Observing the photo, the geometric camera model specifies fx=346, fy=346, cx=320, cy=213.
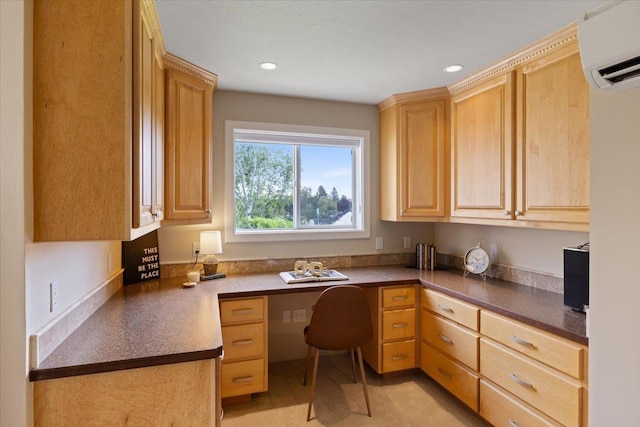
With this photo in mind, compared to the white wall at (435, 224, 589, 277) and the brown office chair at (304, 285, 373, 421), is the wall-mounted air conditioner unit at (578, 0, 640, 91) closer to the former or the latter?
the white wall at (435, 224, 589, 277)

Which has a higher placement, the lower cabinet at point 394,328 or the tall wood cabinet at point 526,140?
the tall wood cabinet at point 526,140

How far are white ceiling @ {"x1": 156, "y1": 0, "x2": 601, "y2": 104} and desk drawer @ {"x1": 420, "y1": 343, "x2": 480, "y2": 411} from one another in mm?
2029

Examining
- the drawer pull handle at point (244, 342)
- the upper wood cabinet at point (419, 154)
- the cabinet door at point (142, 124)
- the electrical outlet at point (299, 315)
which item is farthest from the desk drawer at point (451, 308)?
the cabinet door at point (142, 124)

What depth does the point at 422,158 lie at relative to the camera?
115 inches

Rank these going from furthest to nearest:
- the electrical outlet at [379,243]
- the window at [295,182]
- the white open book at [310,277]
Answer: the electrical outlet at [379,243], the window at [295,182], the white open book at [310,277]

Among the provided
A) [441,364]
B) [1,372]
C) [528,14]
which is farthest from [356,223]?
[1,372]

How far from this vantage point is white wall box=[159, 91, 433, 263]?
2805 millimetres

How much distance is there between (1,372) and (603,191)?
7.23ft

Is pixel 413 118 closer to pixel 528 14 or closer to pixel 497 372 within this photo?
pixel 528 14

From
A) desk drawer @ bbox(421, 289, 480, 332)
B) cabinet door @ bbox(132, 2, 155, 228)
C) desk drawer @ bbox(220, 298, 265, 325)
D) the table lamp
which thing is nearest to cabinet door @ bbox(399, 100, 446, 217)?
desk drawer @ bbox(421, 289, 480, 332)

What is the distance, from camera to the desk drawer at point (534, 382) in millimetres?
1596

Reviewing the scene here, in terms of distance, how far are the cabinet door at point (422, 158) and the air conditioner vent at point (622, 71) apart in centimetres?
169

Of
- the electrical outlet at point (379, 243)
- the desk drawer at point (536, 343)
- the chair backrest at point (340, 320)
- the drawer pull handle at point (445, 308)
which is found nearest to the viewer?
the desk drawer at point (536, 343)

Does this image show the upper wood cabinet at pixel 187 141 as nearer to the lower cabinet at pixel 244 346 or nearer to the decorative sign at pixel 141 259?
the decorative sign at pixel 141 259
